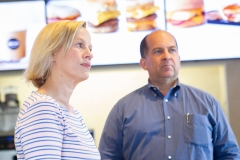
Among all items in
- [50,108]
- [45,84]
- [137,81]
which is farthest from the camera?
[137,81]

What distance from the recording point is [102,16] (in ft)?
8.34

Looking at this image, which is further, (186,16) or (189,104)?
(186,16)

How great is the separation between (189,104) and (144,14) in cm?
84

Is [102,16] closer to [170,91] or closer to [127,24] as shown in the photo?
[127,24]

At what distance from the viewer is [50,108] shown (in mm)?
1057

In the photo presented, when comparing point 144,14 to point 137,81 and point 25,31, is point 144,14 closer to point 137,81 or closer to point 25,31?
point 137,81

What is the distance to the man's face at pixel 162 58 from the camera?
194cm

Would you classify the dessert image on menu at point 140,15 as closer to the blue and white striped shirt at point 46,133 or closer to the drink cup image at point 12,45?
the drink cup image at point 12,45

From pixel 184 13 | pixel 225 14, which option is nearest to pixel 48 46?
pixel 184 13

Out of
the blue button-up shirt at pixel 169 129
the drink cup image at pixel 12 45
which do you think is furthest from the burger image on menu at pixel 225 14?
the drink cup image at pixel 12 45

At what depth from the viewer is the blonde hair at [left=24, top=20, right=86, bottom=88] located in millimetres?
1178

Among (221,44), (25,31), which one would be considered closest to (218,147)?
(221,44)

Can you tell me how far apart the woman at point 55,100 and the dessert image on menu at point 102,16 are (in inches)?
50.2

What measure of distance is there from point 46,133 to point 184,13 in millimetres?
1737
